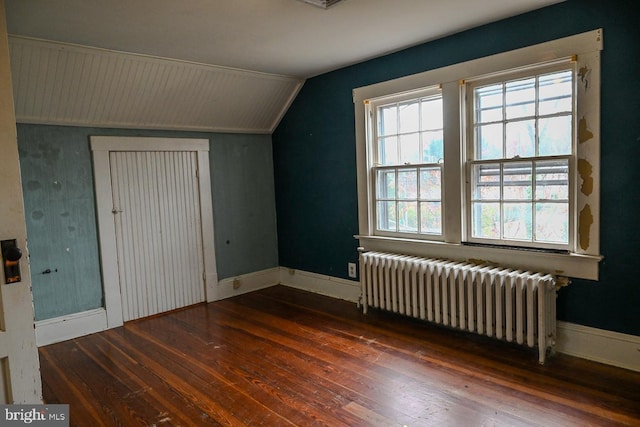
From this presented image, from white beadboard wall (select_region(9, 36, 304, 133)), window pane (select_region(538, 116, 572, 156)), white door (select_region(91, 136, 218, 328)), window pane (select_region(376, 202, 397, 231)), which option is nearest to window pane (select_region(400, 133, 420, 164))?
window pane (select_region(376, 202, 397, 231))

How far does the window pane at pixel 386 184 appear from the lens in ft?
13.3

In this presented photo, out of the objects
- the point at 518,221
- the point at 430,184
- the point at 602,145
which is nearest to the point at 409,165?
the point at 430,184

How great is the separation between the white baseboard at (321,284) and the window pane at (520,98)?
7.27 feet

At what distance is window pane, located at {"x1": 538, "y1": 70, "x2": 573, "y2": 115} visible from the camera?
2.92 metres

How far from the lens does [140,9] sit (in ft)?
8.61

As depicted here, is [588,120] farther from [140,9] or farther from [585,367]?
[140,9]

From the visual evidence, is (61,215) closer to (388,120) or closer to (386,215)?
(386,215)

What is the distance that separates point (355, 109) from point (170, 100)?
1.82 meters

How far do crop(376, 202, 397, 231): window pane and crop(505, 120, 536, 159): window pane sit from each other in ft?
3.93

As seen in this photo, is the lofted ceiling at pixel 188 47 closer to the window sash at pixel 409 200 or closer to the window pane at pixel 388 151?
the window pane at pixel 388 151

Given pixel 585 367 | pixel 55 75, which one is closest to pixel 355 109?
pixel 55 75

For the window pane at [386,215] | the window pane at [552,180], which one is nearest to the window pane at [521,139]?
the window pane at [552,180]

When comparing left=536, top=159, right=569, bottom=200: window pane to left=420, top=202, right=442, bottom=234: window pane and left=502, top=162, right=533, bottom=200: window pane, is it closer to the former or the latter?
left=502, top=162, right=533, bottom=200: window pane

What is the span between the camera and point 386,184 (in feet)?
13.5
